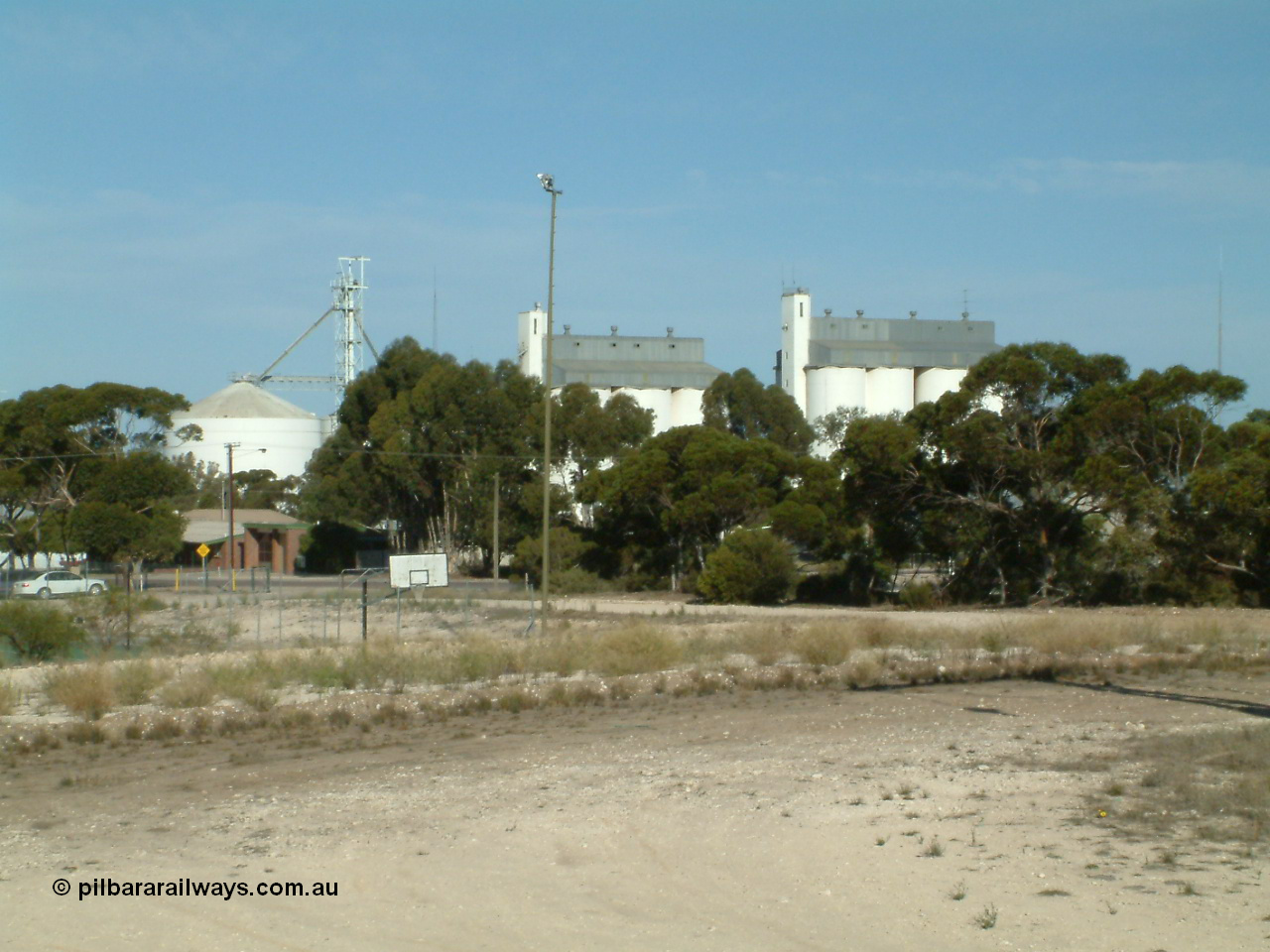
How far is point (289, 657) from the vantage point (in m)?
24.9

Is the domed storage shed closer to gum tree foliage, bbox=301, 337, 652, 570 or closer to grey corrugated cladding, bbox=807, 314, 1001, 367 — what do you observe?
gum tree foliage, bbox=301, 337, 652, 570

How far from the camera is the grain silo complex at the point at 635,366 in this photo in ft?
304

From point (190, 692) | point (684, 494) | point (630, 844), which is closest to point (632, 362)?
point (684, 494)

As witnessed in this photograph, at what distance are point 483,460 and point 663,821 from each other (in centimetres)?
5968

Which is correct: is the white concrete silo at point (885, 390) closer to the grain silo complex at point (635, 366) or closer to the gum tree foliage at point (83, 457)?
the grain silo complex at point (635, 366)

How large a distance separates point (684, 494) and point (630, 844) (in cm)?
4484

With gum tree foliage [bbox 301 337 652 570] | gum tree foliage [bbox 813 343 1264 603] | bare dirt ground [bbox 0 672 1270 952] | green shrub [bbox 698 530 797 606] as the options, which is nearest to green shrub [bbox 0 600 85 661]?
bare dirt ground [bbox 0 672 1270 952]

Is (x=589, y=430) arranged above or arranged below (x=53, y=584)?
above

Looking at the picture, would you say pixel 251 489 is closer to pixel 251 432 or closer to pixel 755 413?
pixel 251 432

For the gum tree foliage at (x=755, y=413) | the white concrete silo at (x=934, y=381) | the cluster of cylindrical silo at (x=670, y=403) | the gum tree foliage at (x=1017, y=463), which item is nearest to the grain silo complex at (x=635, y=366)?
the cluster of cylindrical silo at (x=670, y=403)

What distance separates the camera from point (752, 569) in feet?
157

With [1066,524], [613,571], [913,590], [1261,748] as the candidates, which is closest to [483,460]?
[613,571]

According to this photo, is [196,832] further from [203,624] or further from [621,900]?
[203,624]

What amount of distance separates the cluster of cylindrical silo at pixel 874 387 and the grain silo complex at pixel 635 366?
325 inches
